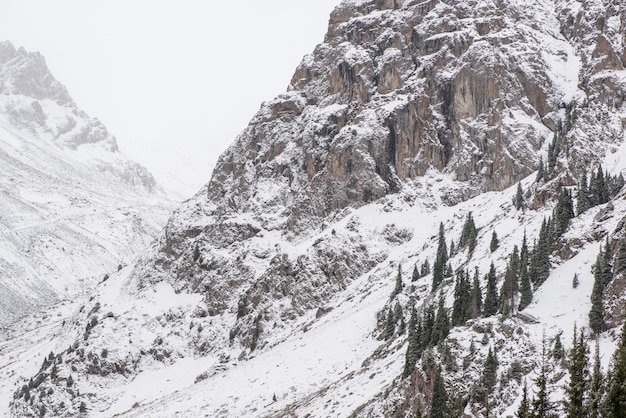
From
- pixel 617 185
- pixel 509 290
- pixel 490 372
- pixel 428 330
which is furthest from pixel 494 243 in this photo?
pixel 490 372

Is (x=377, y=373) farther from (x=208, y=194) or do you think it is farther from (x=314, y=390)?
(x=208, y=194)

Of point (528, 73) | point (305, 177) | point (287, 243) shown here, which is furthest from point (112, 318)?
point (528, 73)

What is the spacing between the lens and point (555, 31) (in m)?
152

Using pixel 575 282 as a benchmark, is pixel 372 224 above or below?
below

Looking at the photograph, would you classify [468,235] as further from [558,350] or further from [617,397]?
[617,397]

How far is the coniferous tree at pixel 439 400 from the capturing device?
169 ft

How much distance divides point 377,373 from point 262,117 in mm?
94961

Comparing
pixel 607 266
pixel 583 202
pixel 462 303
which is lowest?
pixel 462 303

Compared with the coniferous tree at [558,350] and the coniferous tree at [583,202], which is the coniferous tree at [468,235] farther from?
the coniferous tree at [558,350]

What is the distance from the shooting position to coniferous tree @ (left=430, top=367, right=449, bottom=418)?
51406 millimetres

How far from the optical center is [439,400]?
52.2 meters

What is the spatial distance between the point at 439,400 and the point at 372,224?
7831 cm

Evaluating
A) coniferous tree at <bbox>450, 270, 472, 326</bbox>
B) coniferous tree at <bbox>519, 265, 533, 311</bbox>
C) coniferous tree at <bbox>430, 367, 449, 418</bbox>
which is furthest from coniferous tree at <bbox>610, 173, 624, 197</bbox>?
coniferous tree at <bbox>430, 367, 449, 418</bbox>

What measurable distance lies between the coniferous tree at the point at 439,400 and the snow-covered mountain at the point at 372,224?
19.6ft
